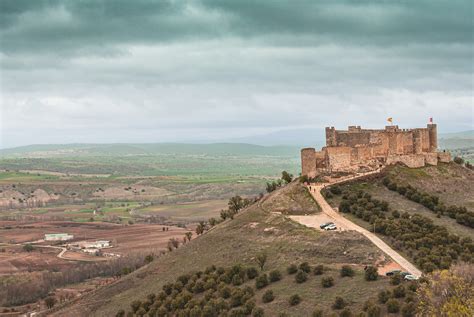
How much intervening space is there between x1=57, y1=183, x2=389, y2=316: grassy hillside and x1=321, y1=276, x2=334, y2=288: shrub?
303 millimetres

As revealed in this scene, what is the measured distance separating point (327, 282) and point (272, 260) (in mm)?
9483

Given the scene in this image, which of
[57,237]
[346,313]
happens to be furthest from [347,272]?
[57,237]

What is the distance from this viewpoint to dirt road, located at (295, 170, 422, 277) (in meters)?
49.0

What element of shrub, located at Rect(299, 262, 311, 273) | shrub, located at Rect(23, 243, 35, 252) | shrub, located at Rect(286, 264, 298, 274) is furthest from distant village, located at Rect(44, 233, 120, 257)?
shrub, located at Rect(299, 262, 311, 273)

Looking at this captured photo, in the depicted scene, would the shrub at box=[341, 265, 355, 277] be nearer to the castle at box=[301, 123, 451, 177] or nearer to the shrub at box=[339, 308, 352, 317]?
the shrub at box=[339, 308, 352, 317]

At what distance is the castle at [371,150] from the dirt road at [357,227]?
294cm

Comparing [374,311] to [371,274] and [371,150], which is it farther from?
[371,150]

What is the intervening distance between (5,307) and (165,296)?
44.8 meters

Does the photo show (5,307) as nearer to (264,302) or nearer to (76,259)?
(76,259)

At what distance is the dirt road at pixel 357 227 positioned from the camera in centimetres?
4900

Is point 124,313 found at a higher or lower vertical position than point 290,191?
lower

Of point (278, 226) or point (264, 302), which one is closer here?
point (264, 302)

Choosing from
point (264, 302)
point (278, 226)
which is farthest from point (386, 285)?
point (278, 226)

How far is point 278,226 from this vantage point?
61531 mm
